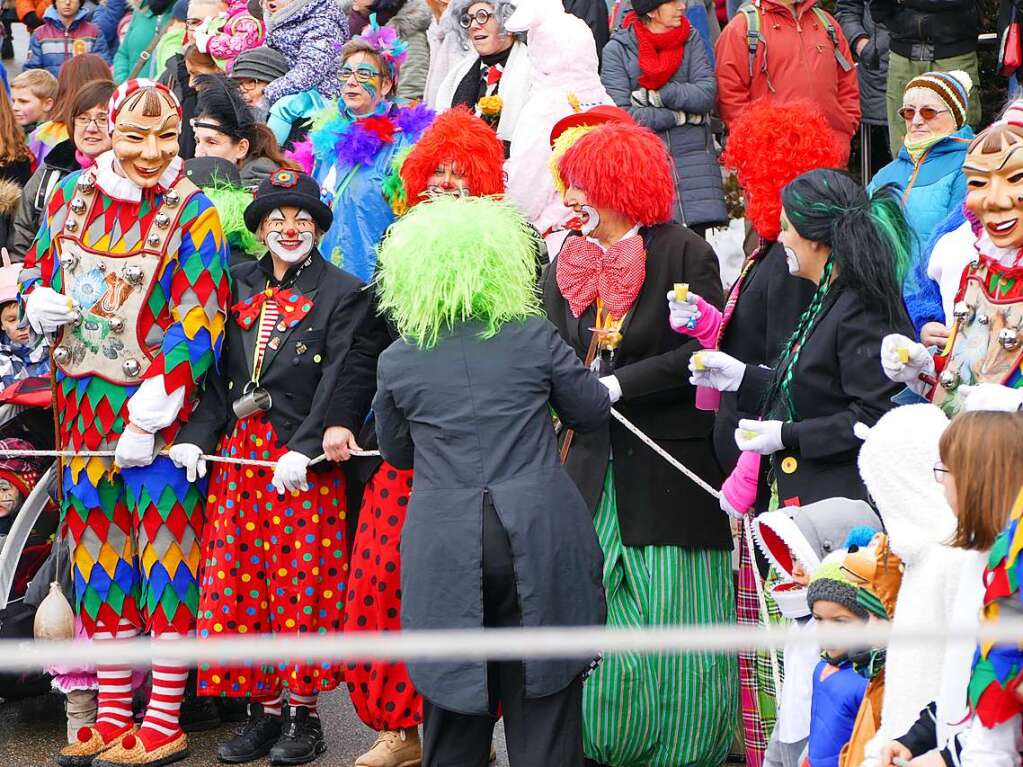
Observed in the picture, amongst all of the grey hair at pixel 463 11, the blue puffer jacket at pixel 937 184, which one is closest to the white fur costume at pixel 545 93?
the grey hair at pixel 463 11

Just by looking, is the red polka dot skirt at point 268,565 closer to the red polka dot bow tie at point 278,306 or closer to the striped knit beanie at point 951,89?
the red polka dot bow tie at point 278,306

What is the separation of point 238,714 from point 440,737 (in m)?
2.06

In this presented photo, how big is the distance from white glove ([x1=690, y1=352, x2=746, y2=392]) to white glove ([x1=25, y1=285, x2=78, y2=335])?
7.38ft

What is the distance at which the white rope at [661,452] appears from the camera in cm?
488

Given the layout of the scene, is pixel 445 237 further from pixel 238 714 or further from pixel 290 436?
pixel 238 714

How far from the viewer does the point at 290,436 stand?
5461 mm

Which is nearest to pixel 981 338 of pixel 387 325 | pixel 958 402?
pixel 958 402

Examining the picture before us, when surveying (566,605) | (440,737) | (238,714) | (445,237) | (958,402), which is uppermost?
(445,237)

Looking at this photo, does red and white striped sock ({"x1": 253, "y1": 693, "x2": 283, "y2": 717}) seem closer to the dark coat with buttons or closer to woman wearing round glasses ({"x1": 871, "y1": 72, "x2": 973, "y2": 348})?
the dark coat with buttons

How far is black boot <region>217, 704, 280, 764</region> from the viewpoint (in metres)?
5.48

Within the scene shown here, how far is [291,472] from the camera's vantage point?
530 centimetres

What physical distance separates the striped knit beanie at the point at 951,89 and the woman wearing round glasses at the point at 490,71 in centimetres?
201

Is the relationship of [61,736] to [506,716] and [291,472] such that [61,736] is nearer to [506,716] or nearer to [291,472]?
[291,472]

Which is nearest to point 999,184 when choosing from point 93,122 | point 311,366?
point 311,366
